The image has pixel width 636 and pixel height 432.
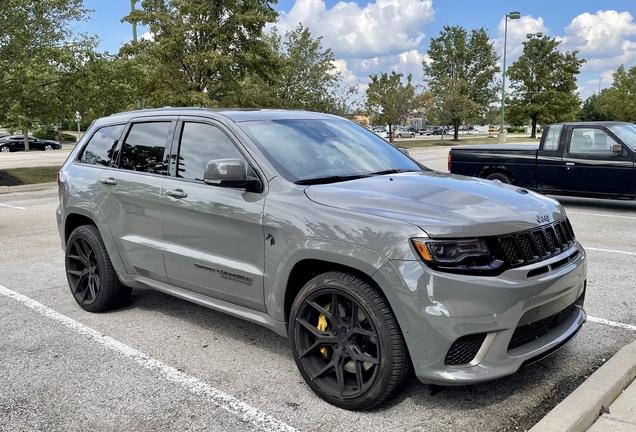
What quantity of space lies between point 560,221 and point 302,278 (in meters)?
1.65

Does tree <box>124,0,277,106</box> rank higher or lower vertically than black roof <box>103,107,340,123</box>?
higher

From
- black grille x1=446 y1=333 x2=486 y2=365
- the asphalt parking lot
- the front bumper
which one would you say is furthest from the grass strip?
black grille x1=446 y1=333 x2=486 y2=365

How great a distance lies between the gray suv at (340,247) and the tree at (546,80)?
5049 centimetres

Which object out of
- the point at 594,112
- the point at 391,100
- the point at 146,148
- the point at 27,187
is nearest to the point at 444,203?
the point at 146,148

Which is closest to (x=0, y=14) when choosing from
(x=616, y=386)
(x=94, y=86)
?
(x=94, y=86)

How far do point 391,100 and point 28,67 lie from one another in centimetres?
2805

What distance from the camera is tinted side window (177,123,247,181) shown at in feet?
13.7

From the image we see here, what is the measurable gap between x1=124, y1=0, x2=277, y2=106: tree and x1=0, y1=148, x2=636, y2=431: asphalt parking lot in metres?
17.2

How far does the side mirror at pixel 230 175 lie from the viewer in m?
3.68

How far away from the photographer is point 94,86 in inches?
717

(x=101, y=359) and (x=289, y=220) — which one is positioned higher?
(x=289, y=220)

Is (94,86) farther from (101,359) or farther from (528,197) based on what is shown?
(528,197)

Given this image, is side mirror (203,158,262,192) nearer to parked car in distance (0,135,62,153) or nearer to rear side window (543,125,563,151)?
rear side window (543,125,563,151)

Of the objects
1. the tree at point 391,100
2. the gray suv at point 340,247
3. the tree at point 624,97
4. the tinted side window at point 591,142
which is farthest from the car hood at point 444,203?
the tree at point 624,97
